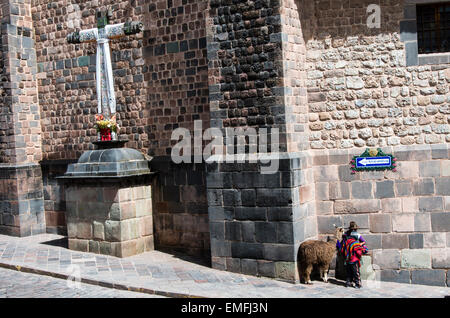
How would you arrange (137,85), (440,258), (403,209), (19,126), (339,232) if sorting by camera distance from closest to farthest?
(440,258), (403,209), (339,232), (137,85), (19,126)

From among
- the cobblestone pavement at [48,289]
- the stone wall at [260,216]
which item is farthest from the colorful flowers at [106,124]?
the cobblestone pavement at [48,289]

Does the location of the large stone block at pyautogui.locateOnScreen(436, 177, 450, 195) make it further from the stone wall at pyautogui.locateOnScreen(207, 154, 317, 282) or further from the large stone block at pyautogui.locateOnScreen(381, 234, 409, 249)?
the stone wall at pyautogui.locateOnScreen(207, 154, 317, 282)

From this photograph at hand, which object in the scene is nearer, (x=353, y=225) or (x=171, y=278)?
(x=353, y=225)

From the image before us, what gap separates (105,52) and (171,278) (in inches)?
189

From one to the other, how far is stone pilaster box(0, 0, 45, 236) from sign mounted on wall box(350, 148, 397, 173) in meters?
7.77

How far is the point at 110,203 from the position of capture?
34.7 ft

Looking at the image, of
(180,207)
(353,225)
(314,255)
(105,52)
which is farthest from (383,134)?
(105,52)

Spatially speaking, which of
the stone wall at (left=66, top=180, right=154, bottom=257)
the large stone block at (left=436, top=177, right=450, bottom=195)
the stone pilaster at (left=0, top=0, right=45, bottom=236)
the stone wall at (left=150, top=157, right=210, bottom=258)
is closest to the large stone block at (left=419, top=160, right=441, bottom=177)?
the large stone block at (left=436, top=177, right=450, bottom=195)

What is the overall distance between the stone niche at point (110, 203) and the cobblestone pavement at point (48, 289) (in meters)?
1.54

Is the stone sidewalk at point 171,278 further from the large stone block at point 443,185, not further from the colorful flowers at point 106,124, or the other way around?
the colorful flowers at point 106,124

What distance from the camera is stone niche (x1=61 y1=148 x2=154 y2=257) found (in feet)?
34.6

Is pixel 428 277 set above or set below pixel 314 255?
below

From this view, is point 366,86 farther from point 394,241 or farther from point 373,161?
point 394,241
